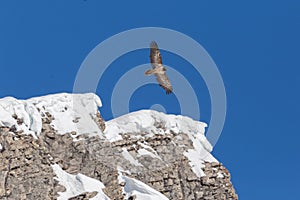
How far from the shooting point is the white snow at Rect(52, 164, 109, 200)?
52206mm

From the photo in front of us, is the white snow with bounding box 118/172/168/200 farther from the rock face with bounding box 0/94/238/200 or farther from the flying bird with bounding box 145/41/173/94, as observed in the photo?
the flying bird with bounding box 145/41/173/94

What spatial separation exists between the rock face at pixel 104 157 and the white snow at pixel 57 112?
0.32 feet

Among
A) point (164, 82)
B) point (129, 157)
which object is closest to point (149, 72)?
point (164, 82)

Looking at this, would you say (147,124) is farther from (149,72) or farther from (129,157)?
(149,72)

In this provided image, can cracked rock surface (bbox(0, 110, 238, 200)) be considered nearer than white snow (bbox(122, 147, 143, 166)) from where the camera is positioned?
Yes

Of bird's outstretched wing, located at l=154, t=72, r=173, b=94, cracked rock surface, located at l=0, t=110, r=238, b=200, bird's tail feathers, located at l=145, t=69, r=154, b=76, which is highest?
cracked rock surface, located at l=0, t=110, r=238, b=200

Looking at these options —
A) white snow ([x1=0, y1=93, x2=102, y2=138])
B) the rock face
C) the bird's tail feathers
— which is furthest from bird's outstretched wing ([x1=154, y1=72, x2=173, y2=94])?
white snow ([x1=0, y1=93, x2=102, y2=138])

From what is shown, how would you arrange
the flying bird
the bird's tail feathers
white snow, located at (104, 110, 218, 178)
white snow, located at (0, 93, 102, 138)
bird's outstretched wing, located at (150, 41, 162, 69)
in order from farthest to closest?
white snow, located at (104, 110, 218, 178)
white snow, located at (0, 93, 102, 138)
bird's outstretched wing, located at (150, 41, 162, 69)
the flying bird
the bird's tail feathers

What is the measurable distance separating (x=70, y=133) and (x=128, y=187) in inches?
319

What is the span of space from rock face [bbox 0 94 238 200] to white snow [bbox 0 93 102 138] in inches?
3.8

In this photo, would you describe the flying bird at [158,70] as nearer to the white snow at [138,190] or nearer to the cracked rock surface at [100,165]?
the cracked rock surface at [100,165]

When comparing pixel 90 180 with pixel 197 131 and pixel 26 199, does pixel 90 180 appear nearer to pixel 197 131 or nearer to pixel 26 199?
pixel 26 199

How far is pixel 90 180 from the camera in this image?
55500 mm

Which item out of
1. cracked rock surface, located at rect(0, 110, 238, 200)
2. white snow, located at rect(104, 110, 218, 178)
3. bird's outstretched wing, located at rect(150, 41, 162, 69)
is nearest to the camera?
bird's outstretched wing, located at rect(150, 41, 162, 69)
